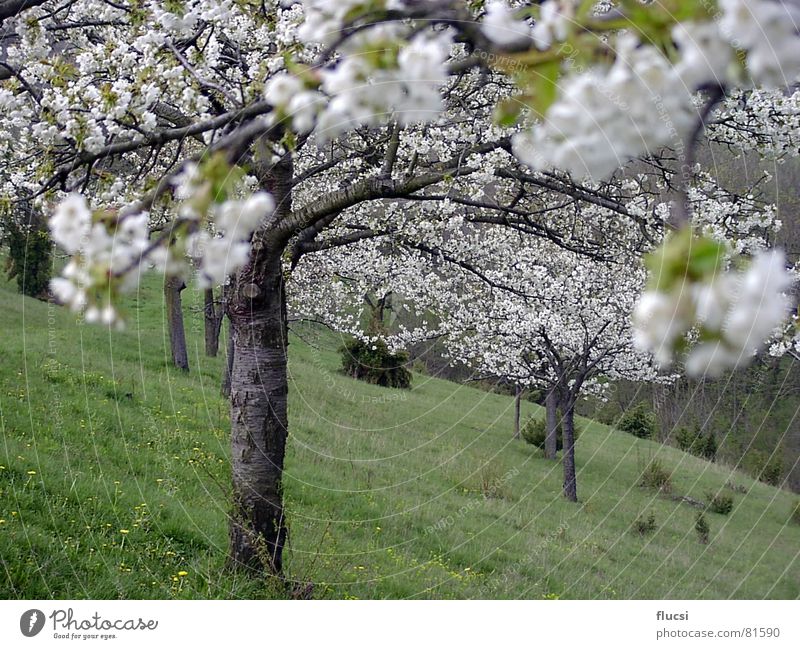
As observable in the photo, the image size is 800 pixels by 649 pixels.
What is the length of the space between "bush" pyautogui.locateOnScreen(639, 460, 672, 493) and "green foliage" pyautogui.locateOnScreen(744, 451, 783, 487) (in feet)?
19.1

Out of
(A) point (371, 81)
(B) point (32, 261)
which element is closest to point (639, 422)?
(B) point (32, 261)

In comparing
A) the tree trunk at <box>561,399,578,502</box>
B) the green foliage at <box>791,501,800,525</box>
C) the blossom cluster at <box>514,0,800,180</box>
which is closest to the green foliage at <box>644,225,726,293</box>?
the blossom cluster at <box>514,0,800,180</box>

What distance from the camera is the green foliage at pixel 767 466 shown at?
19.2m

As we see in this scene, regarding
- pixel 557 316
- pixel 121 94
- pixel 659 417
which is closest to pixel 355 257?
pixel 557 316

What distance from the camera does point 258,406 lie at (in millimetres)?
4105

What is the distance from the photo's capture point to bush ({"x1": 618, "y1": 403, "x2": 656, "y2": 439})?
17219 mm

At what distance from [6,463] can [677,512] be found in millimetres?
11494

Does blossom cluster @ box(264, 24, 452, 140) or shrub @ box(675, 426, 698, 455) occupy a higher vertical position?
blossom cluster @ box(264, 24, 452, 140)

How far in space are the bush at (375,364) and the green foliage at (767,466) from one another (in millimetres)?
9728

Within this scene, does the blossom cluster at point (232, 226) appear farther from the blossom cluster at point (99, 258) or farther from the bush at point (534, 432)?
the bush at point (534, 432)

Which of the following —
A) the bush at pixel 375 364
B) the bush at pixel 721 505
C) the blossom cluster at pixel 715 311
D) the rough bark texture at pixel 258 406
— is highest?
the blossom cluster at pixel 715 311
